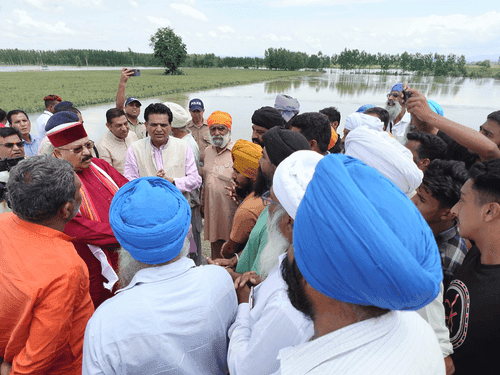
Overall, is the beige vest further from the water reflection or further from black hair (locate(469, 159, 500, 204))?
the water reflection

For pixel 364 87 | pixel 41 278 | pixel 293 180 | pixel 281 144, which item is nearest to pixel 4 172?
pixel 41 278

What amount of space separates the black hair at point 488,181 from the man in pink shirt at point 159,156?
278 cm

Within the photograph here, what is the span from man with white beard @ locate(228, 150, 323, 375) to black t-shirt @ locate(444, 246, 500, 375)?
100 cm

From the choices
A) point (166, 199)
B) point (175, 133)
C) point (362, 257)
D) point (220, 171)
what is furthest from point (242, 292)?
point (175, 133)

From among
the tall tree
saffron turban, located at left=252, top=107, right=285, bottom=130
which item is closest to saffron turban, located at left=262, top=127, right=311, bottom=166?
saffron turban, located at left=252, top=107, right=285, bottom=130

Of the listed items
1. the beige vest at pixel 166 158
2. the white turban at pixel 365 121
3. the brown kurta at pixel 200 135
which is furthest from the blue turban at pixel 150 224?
the brown kurta at pixel 200 135

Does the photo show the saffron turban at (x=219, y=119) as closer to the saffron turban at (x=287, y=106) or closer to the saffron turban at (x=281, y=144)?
the saffron turban at (x=287, y=106)

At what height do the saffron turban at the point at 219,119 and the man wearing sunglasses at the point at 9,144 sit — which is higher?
the saffron turban at the point at 219,119

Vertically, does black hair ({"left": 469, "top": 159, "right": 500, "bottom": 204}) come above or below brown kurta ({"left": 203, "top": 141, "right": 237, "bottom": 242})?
above

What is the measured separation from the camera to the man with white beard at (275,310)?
98cm

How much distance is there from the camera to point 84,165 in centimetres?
232

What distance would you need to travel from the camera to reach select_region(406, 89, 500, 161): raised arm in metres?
2.25

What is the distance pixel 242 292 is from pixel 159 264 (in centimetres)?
51

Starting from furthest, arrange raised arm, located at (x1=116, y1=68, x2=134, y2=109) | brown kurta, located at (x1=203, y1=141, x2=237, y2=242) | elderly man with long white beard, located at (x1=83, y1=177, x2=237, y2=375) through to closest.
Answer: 1. raised arm, located at (x1=116, y1=68, x2=134, y2=109)
2. brown kurta, located at (x1=203, y1=141, x2=237, y2=242)
3. elderly man with long white beard, located at (x1=83, y1=177, x2=237, y2=375)
